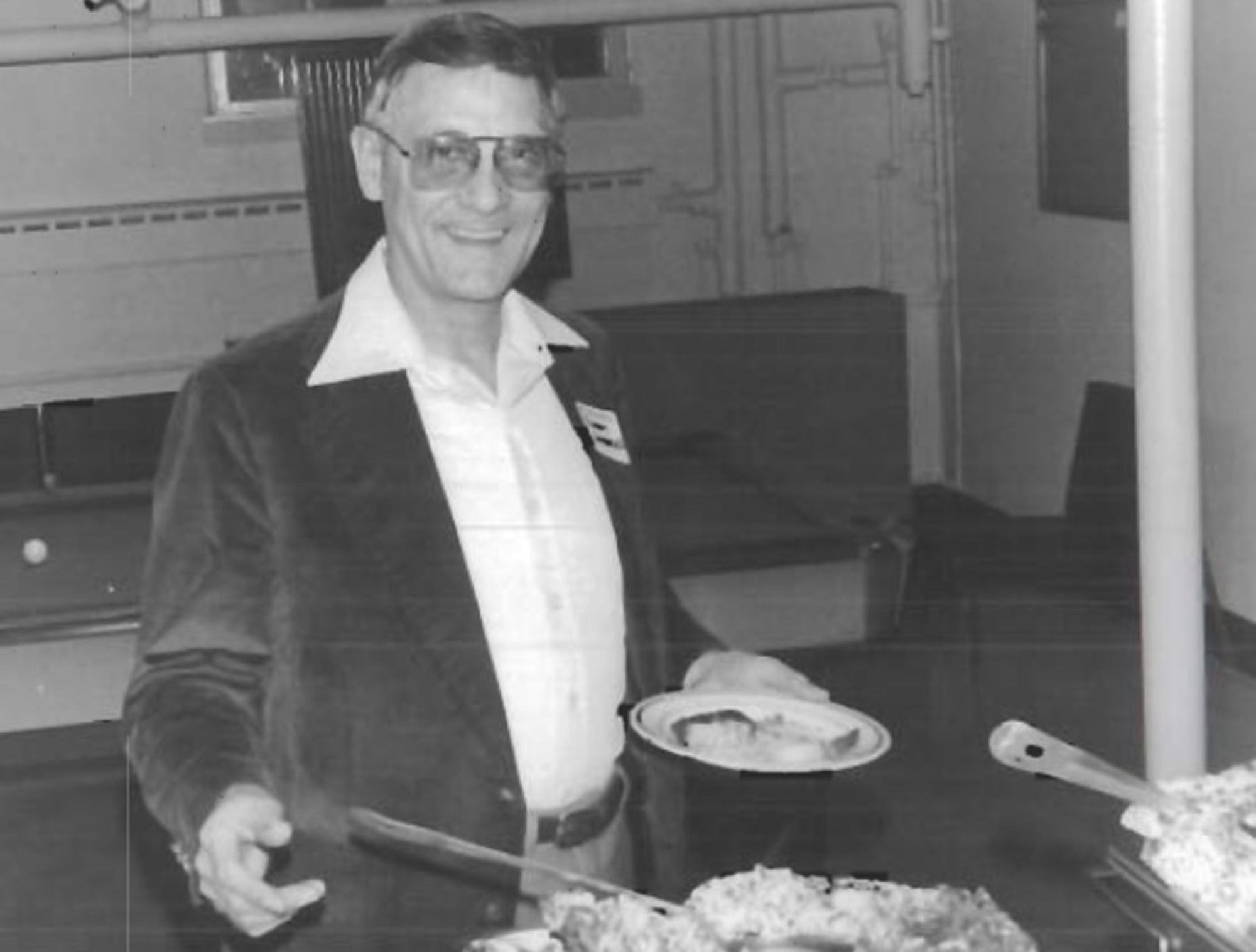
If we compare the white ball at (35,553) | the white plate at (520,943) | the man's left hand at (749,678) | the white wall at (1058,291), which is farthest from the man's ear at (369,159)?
the white wall at (1058,291)

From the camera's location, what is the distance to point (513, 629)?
1.22 m

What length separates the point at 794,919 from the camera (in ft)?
2.60

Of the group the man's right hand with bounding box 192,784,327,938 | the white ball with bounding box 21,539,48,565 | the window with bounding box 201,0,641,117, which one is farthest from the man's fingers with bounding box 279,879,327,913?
the window with bounding box 201,0,641,117

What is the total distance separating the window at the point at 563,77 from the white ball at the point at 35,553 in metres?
2.55

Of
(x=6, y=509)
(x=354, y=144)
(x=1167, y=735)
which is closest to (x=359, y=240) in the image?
(x=6, y=509)

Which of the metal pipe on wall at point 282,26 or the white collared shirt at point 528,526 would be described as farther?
the metal pipe on wall at point 282,26

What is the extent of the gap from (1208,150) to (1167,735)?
3.08 metres

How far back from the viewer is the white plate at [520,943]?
0.78 meters

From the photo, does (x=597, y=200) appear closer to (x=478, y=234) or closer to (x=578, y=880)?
(x=478, y=234)

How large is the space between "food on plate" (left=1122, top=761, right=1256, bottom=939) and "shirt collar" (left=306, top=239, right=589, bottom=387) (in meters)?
0.62

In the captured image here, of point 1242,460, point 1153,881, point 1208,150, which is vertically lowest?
point 1242,460

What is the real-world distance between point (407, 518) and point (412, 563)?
31mm

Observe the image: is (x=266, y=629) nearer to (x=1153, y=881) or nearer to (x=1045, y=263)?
(x=1153, y=881)

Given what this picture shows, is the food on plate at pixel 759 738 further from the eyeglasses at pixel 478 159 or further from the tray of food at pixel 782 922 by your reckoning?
the eyeglasses at pixel 478 159
